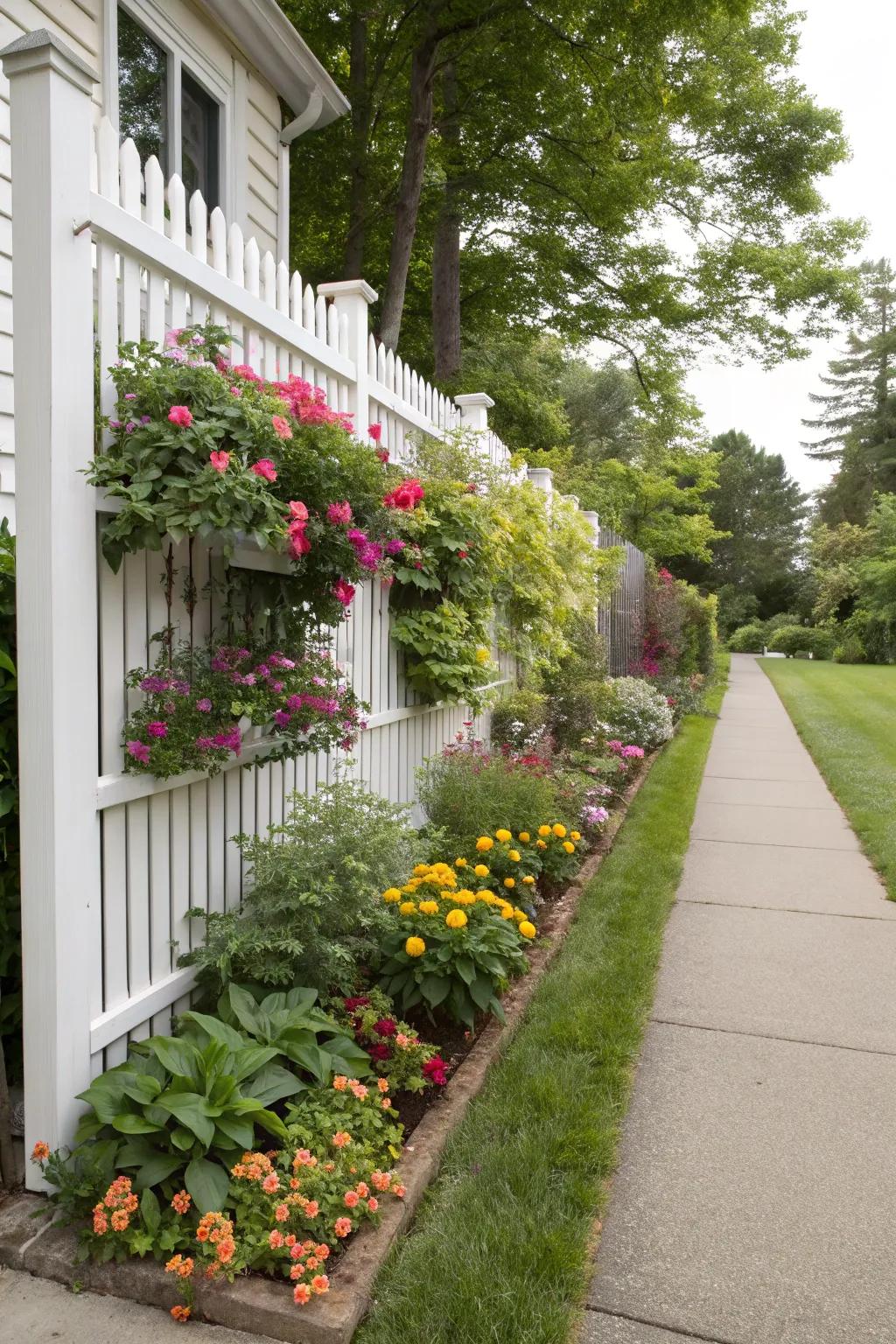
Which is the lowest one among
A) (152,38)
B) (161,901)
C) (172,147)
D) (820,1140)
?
(820,1140)

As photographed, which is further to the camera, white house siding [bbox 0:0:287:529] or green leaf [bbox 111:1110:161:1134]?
white house siding [bbox 0:0:287:529]

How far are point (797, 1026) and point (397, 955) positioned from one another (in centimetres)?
161

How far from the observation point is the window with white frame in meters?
5.35

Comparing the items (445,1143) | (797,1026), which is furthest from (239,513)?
(797,1026)

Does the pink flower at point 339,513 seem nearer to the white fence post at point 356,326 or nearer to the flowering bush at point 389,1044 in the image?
the white fence post at point 356,326

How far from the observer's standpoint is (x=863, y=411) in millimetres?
51469

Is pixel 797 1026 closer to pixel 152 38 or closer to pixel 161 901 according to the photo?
pixel 161 901

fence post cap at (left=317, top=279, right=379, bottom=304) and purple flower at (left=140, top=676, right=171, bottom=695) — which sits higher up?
fence post cap at (left=317, top=279, right=379, bottom=304)

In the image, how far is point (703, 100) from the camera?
11508 mm

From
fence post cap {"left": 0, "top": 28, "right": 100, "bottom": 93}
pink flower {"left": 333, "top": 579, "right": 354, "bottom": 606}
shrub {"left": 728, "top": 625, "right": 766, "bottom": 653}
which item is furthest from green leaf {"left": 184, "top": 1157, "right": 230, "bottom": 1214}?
shrub {"left": 728, "top": 625, "right": 766, "bottom": 653}

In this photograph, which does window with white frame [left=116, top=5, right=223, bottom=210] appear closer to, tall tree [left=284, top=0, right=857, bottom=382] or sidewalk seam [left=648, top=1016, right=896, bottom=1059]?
tall tree [left=284, top=0, right=857, bottom=382]

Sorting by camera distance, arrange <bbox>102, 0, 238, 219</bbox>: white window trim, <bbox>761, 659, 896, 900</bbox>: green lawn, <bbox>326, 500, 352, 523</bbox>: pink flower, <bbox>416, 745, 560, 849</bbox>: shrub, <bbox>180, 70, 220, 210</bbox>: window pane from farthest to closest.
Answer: <bbox>761, 659, 896, 900</bbox>: green lawn → <bbox>180, 70, 220, 210</bbox>: window pane → <bbox>102, 0, 238, 219</bbox>: white window trim → <bbox>416, 745, 560, 849</bbox>: shrub → <bbox>326, 500, 352, 523</bbox>: pink flower

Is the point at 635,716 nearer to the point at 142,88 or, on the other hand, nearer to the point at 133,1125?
the point at 142,88

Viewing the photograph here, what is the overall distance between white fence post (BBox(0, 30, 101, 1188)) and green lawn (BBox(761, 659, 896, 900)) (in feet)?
14.7
